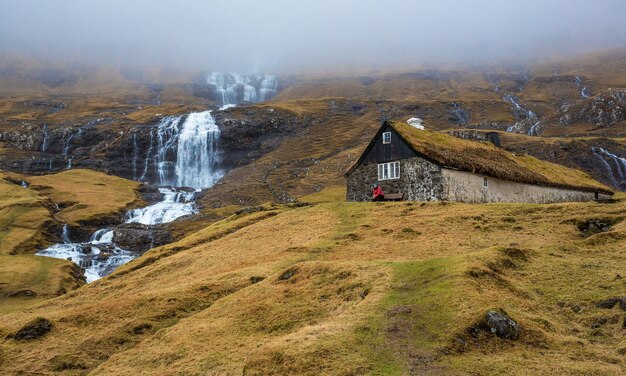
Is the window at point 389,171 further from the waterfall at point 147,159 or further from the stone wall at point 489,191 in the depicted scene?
the waterfall at point 147,159

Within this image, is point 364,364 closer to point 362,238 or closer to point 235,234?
point 362,238

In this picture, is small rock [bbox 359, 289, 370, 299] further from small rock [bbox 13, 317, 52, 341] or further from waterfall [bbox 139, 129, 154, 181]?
waterfall [bbox 139, 129, 154, 181]

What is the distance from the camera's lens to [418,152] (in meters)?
46.3

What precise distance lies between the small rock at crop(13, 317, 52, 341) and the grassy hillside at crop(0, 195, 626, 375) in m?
0.45

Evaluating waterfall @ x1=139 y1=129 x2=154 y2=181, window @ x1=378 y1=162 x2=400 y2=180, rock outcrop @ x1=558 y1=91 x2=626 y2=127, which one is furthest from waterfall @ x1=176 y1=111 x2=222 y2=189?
rock outcrop @ x1=558 y1=91 x2=626 y2=127

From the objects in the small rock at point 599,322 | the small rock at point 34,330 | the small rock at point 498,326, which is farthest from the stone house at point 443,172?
the small rock at point 34,330

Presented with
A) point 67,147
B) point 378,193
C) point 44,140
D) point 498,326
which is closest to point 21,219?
point 378,193

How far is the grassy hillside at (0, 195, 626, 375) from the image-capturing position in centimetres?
1600

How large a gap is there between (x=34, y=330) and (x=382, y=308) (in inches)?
582

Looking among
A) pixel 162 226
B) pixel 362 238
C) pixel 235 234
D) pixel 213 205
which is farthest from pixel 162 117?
pixel 362 238

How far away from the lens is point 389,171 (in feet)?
163

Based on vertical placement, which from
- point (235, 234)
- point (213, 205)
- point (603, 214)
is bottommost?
point (213, 205)

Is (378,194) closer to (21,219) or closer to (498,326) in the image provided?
(498,326)

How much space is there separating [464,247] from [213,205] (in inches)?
2774
